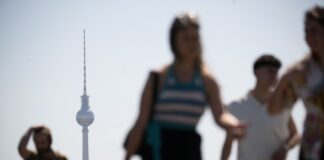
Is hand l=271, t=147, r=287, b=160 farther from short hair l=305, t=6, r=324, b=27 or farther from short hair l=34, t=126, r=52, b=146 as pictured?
short hair l=305, t=6, r=324, b=27

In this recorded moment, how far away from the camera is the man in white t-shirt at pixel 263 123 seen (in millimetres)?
8539

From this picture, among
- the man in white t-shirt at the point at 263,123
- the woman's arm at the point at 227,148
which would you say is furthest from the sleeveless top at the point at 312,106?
the man in white t-shirt at the point at 263,123

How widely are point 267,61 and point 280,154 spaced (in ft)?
3.03

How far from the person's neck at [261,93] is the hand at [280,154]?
0.67 m

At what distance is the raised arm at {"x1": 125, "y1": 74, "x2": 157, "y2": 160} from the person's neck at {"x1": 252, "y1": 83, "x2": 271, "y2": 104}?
299 cm

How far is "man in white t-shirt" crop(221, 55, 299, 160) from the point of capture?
8.54 m

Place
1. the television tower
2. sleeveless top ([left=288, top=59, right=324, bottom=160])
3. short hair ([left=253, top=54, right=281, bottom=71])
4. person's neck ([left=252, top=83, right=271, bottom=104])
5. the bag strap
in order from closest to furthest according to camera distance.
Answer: the bag strap < sleeveless top ([left=288, top=59, right=324, bottom=160]) < short hair ([left=253, top=54, right=281, bottom=71]) < person's neck ([left=252, top=83, right=271, bottom=104]) < the television tower

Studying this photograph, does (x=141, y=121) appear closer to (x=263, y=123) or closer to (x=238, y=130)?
(x=238, y=130)

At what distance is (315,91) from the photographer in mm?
6219

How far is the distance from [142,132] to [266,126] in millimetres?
2829

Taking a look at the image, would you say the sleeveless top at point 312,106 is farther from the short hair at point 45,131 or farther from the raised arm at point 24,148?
the raised arm at point 24,148

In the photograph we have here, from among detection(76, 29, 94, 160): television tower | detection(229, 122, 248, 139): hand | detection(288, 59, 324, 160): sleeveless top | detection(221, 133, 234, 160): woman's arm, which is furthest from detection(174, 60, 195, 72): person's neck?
detection(76, 29, 94, 160): television tower

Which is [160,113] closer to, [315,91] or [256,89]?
[315,91]

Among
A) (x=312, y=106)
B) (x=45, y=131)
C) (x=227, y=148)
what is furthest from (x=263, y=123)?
(x=312, y=106)
